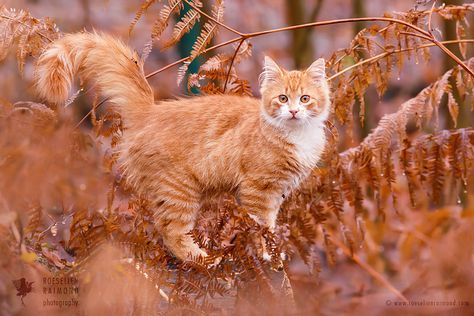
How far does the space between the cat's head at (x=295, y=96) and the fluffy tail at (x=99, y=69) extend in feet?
2.13

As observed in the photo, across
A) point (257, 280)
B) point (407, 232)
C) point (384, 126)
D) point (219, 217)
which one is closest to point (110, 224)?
point (219, 217)

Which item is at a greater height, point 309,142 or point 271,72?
point 271,72

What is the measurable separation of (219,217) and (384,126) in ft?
3.97

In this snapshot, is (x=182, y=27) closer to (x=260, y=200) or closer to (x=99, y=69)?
(x=99, y=69)

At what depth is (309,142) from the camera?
4.08 m

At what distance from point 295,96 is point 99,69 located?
40.9 inches

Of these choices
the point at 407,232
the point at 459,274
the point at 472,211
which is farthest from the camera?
the point at 407,232

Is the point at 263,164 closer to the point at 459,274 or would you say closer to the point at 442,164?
the point at 442,164

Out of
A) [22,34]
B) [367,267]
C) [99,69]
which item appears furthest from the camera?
[367,267]

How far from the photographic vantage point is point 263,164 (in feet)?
12.9

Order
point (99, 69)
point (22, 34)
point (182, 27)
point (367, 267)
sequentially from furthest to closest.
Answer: point (367, 267), point (22, 34), point (99, 69), point (182, 27)

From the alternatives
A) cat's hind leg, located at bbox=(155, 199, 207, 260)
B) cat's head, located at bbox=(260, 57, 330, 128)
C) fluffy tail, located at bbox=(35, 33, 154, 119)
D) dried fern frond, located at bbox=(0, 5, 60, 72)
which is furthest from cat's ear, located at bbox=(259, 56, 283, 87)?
dried fern frond, located at bbox=(0, 5, 60, 72)

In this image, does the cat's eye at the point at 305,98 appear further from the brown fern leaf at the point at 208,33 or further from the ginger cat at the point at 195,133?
the brown fern leaf at the point at 208,33

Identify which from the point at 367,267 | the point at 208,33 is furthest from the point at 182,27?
the point at 367,267
